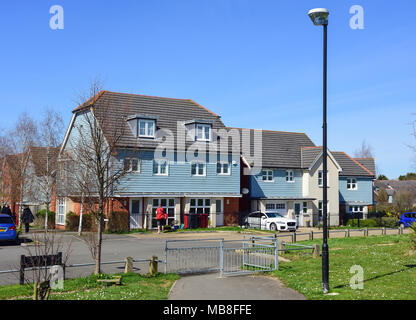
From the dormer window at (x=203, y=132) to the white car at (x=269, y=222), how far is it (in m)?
7.32

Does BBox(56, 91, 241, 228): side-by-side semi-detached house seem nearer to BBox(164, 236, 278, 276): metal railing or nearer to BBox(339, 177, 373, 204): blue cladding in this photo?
BBox(164, 236, 278, 276): metal railing

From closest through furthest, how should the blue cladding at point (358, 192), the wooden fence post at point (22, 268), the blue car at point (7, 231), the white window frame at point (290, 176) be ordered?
the wooden fence post at point (22, 268)
the blue car at point (7, 231)
the white window frame at point (290, 176)
the blue cladding at point (358, 192)

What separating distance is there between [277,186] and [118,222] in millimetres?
16691

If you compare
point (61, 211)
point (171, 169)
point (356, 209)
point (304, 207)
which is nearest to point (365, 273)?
point (171, 169)

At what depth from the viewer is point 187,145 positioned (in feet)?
117

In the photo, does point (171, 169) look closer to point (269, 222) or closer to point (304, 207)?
point (269, 222)

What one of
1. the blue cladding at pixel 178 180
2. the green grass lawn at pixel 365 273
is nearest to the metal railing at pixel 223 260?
the green grass lawn at pixel 365 273

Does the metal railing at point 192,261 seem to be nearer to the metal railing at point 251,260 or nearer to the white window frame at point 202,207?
the metal railing at point 251,260

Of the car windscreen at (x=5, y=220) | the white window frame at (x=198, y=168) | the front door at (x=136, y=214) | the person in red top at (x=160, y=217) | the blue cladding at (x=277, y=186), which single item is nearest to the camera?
the car windscreen at (x=5, y=220)

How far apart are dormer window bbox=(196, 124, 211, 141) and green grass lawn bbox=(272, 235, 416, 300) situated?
17615 mm

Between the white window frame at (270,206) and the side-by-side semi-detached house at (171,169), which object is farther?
the white window frame at (270,206)

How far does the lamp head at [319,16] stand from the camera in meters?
12.0
